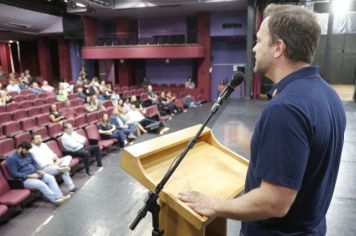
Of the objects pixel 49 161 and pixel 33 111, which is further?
pixel 33 111

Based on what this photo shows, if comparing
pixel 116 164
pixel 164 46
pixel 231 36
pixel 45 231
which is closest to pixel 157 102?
pixel 164 46

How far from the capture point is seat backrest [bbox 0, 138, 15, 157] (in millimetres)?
4422

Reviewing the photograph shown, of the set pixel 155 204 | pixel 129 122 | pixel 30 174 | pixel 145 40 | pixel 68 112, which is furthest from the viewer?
pixel 145 40

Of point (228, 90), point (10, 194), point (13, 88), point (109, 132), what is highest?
point (228, 90)

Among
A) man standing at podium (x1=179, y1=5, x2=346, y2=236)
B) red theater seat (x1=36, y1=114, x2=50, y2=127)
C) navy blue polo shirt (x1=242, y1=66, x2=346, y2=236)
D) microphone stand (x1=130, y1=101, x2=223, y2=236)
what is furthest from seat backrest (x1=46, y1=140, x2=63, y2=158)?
navy blue polo shirt (x1=242, y1=66, x2=346, y2=236)

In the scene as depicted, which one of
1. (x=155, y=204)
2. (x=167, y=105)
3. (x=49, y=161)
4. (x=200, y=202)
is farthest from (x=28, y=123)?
(x=200, y=202)

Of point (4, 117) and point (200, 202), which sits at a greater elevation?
point (200, 202)

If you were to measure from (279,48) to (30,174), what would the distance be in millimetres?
3932

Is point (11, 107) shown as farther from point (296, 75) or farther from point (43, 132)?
point (296, 75)

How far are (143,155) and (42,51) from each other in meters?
16.4

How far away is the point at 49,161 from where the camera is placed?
4297 mm

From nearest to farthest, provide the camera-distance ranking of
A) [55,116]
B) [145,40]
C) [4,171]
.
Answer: [4,171], [55,116], [145,40]

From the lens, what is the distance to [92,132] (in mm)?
5785

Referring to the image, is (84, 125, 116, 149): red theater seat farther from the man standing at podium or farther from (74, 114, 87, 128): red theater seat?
the man standing at podium
